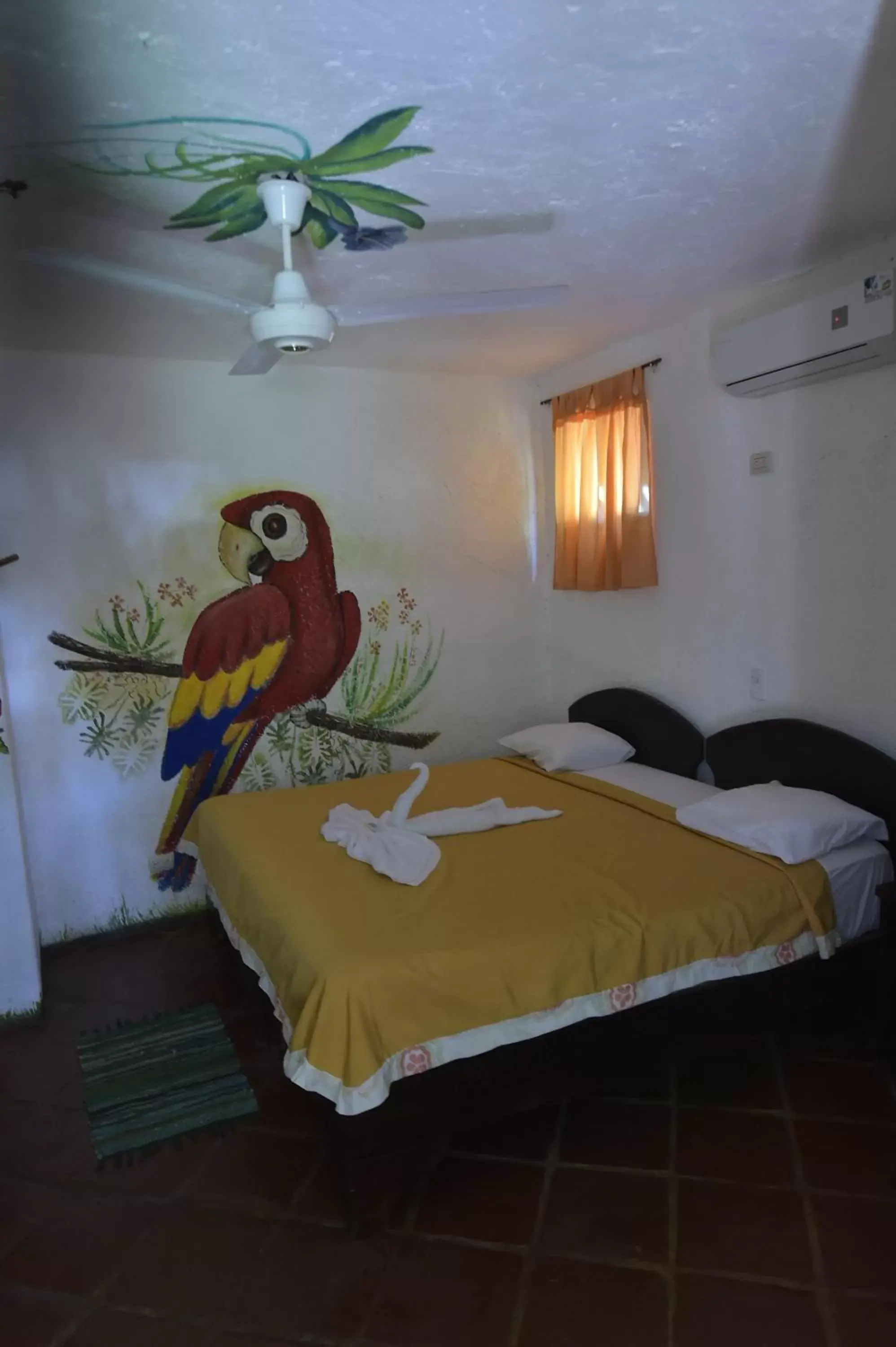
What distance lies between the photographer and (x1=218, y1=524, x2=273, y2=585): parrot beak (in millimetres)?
3602

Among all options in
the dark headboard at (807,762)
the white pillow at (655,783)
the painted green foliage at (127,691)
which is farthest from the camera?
the painted green foliage at (127,691)

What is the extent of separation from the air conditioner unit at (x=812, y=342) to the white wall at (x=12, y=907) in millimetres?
2780

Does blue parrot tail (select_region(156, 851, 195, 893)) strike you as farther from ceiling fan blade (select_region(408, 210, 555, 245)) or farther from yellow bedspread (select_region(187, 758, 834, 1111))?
ceiling fan blade (select_region(408, 210, 555, 245))

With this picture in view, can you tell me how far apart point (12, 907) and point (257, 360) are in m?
1.99

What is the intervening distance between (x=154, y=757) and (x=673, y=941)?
2350 millimetres

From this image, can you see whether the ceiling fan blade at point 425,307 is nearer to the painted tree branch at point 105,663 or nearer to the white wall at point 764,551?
the white wall at point 764,551

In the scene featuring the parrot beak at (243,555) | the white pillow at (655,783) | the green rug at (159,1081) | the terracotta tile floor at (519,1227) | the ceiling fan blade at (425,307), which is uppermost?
the ceiling fan blade at (425,307)

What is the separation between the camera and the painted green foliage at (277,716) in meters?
3.41

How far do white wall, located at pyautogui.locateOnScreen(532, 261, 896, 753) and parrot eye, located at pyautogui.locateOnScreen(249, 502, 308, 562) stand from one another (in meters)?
1.44

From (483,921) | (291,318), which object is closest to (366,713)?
(483,921)

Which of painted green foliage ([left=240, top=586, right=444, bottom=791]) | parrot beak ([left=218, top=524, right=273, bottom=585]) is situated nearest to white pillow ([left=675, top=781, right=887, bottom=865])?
painted green foliage ([left=240, top=586, right=444, bottom=791])

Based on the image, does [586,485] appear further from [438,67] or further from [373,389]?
[438,67]

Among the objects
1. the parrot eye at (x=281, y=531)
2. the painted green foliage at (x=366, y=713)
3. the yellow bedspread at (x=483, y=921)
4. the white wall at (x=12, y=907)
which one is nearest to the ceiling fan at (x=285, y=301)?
the parrot eye at (x=281, y=531)

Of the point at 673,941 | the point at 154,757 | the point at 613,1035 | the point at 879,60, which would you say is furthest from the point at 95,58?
the point at 154,757
